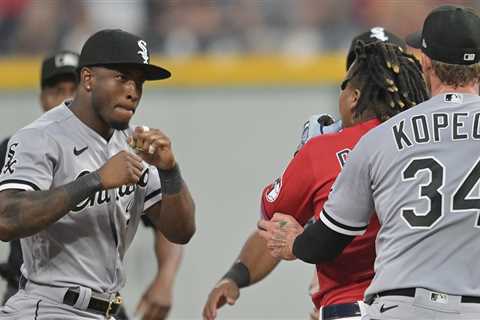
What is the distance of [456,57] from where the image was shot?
4.24 meters

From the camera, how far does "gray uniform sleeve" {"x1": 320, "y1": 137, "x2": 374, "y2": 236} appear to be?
422 centimetres

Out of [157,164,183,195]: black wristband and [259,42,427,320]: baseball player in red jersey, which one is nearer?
[259,42,427,320]: baseball player in red jersey

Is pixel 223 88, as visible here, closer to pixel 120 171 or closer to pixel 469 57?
pixel 120 171

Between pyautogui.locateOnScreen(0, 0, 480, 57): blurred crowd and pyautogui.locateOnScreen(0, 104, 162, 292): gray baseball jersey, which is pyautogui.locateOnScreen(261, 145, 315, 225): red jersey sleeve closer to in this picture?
pyautogui.locateOnScreen(0, 104, 162, 292): gray baseball jersey

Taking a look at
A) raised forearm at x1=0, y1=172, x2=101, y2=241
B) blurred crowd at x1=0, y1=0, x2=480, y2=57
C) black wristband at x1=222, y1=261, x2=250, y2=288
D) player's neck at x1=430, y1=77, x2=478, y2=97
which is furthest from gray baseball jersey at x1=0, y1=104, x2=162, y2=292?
blurred crowd at x1=0, y1=0, x2=480, y2=57

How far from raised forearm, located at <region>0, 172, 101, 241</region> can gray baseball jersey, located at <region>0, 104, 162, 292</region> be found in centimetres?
13

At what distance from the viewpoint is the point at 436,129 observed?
163 inches

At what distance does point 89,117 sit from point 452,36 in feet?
5.98

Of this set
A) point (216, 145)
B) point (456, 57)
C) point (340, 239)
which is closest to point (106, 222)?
point (340, 239)

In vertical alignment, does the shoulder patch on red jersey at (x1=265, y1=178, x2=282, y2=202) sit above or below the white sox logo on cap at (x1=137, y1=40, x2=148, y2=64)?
below

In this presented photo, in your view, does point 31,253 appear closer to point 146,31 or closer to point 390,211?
point 390,211

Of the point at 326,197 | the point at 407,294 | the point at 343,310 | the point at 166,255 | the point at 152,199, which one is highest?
the point at 326,197

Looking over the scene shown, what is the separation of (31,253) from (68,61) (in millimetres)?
2195

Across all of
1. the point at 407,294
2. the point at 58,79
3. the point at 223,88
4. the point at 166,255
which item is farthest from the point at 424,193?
the point at 223,88
